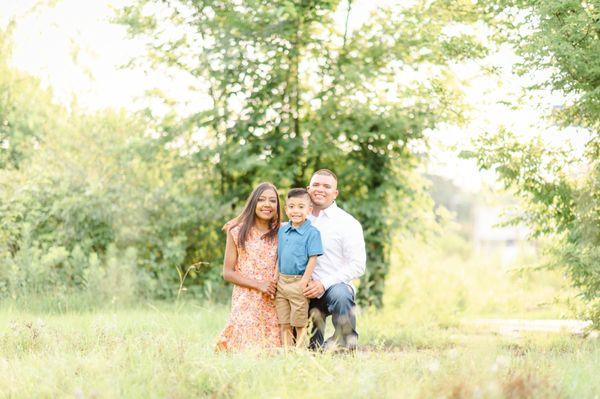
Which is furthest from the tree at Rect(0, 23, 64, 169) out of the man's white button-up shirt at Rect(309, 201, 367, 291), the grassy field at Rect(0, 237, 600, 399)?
the man's white button-up shirt at Rect(309, 201, 367, 291)

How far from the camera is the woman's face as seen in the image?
573cm

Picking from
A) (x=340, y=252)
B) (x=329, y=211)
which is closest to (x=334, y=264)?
(x=340, y=252)

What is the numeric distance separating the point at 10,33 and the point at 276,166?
7.05 metres

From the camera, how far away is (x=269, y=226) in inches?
233

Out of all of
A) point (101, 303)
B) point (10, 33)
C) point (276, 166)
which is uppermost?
point (10, 33)

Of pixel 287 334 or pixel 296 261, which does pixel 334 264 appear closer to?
pixel 296 261

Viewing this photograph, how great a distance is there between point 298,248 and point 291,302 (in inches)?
15.3

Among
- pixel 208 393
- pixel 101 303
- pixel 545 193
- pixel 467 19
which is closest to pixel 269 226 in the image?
pixel 208 393

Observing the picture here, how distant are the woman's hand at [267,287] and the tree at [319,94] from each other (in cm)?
370

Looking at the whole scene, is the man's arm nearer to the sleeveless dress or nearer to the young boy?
the young boy

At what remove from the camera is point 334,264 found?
591 centimetres

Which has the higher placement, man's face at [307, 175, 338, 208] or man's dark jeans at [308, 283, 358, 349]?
man's face at [307, 175, 338, 208]

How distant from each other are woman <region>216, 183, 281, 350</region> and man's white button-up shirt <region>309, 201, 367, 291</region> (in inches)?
14.2

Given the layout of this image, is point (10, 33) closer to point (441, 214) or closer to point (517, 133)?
point (441, 214)
